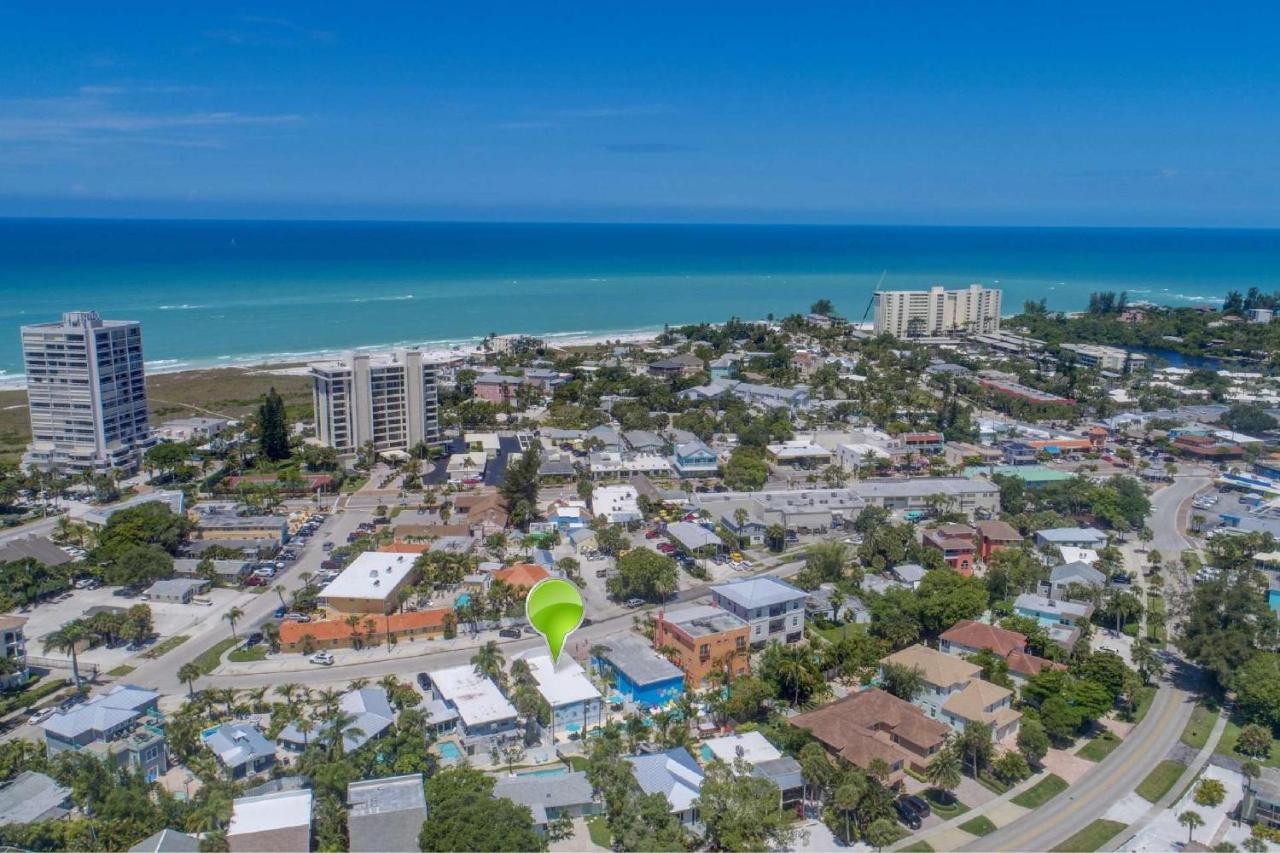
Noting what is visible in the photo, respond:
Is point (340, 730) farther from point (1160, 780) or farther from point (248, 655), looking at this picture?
point (1160, 780)

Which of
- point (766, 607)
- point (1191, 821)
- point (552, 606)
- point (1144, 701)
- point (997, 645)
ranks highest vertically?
point (552, 606)

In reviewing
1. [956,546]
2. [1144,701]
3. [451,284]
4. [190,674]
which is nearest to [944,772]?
[1144,701]

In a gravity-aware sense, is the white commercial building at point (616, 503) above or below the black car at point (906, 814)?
above

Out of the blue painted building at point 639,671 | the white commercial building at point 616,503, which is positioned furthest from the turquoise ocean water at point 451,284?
the blue painted building at point 639,671

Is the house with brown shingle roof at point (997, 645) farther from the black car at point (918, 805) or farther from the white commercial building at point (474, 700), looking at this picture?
the white commercial building at point (474, 700)

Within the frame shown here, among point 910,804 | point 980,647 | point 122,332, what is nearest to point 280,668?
point 910,804

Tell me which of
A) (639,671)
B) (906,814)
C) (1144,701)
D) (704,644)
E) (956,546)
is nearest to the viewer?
(906,814)

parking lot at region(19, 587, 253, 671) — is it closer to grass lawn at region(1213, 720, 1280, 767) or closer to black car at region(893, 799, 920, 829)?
black car at region(893, 799, 920, 829)
